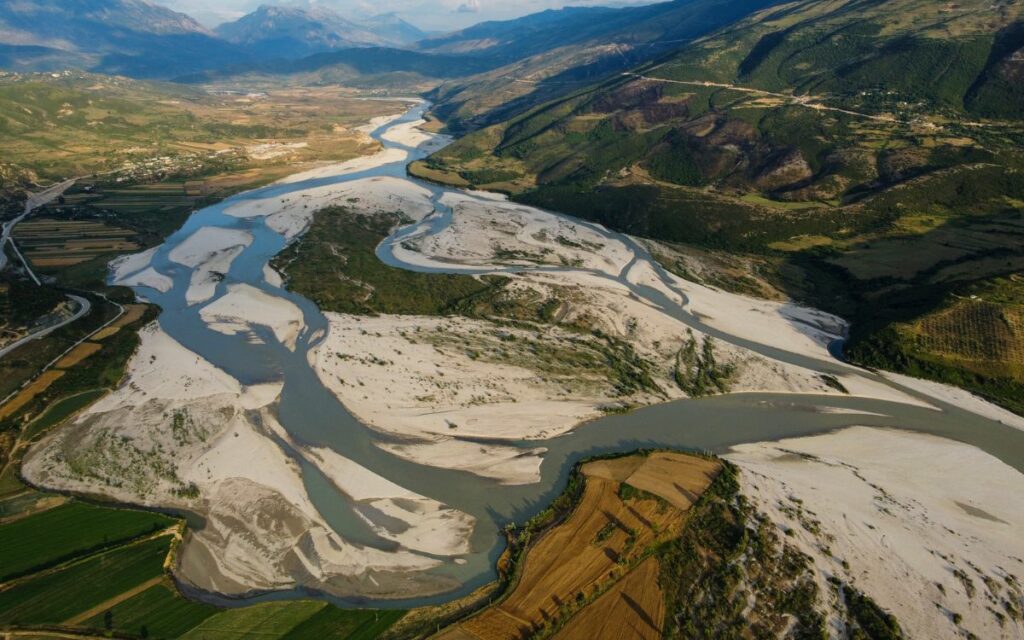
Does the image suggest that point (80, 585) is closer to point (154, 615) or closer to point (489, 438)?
point (154, 615)

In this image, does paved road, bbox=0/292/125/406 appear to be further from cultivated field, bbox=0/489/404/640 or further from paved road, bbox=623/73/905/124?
paved road, bbox=623/73/905/124

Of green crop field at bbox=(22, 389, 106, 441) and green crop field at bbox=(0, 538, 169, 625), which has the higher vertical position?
green crop field at bbox=(0, 538, 169, 625)

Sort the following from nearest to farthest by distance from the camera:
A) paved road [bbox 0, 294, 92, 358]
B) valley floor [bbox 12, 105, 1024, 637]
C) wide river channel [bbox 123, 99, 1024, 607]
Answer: valley floor [bbox 12, 105, 1024, 637], wide river channel [bbox 123, 99, 1024, 607], paved road [bbox 0, 294, 92, 358]

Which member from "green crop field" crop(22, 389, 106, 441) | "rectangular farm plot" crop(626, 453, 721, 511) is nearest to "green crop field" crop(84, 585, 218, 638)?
"green crop field" crop(22, 389, 106, 441)

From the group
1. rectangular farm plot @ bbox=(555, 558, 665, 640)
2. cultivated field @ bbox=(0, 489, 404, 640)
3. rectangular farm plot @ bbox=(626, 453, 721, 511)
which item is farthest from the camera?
rectangular farm plot @ bbox=(626, 453, 721, 511)

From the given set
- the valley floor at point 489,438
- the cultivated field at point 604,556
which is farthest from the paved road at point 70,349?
the cultivated field at point 604,556

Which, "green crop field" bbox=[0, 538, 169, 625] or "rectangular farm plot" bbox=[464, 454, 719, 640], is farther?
"rectangular farm plot" bbox=[464, 454, 719, 640]

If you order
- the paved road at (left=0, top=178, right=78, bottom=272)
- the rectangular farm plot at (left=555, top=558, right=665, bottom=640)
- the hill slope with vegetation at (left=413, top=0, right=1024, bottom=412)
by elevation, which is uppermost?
the hill slope with vegetation at (left=413, top=0, right=1024, bottom=412)
